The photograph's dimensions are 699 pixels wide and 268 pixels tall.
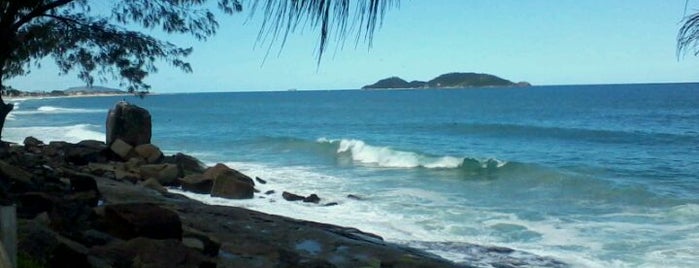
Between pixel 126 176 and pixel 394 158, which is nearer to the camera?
pixel 126 176

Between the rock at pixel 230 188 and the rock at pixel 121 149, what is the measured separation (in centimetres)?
595

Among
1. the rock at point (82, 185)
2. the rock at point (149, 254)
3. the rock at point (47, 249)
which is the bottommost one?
the rock at point (149, 254)

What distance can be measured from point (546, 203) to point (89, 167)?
11659mm

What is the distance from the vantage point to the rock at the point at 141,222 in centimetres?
727

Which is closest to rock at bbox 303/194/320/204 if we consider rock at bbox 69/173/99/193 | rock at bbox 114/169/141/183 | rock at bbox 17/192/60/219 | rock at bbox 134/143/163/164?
rock at bbox 114/169/141/183

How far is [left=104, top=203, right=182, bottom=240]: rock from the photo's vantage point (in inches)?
286

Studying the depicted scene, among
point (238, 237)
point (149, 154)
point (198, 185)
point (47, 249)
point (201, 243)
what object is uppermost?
point (47, 249)

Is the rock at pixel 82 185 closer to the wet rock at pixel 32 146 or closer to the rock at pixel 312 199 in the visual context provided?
the rock at pixel 312 199

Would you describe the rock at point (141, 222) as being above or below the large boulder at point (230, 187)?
above

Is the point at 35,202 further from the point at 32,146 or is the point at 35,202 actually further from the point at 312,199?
the point at 32,146

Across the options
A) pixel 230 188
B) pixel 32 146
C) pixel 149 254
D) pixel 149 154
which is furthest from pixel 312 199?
pixel 32 146

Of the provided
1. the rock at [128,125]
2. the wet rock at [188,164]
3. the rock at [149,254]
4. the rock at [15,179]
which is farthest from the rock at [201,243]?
the rock at [128,125]

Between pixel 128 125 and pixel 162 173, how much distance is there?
7.28m

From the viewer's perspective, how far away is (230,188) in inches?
685
